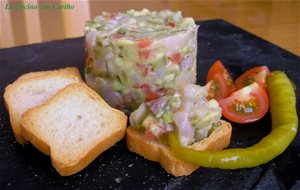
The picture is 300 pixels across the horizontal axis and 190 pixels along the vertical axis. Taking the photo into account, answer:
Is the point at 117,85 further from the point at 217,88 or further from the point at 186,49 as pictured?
the point at 217,88

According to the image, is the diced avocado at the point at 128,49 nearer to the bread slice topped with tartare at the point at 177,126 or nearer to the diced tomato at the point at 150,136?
the bread slice topped with tartare at the point at 177,126

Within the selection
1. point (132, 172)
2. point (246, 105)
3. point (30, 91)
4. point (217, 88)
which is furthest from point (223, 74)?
point (30, 91)

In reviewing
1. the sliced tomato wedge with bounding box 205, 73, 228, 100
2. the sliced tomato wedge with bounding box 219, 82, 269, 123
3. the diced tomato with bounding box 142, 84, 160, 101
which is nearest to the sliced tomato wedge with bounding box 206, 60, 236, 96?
the sliced tomato wedge with bounding box 205, 73, 228, 100

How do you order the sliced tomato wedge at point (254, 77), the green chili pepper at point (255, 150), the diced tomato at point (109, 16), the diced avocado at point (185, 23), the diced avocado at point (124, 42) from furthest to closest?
the sliced tomato wedge at point (254, 77), the diced tomato at point (109, 16), the diced avocado at point (185, 23), the diced avocado at point (124, 42), the green chili pepper at point (255, 150)

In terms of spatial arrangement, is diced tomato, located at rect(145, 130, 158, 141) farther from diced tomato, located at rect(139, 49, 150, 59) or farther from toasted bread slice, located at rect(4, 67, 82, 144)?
toasted bread slice, located at rect(4, 67, 82, 144)

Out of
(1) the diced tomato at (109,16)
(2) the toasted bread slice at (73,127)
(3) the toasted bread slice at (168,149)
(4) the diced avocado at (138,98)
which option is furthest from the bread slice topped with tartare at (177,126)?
(1) the diced tomato at (109,16)

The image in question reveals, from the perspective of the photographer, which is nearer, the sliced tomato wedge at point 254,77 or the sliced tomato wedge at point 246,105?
the sliced tomato wedge at point 246,105
